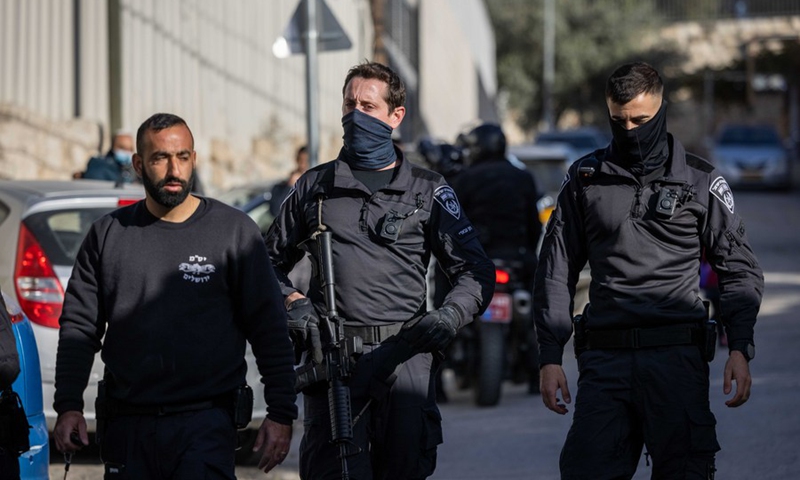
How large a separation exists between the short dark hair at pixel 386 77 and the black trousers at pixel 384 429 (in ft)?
2.97

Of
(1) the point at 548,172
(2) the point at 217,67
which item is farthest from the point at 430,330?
(2) the point at 217,67

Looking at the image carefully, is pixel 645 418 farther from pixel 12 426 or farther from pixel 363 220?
pixel 12 426

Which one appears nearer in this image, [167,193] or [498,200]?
[167,193]

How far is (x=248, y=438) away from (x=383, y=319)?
355 centimetres

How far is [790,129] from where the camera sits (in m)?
68.9

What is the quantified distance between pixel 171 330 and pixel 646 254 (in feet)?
5.38

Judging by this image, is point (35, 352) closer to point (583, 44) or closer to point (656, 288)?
point (656, 288)

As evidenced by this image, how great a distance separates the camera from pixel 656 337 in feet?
→ 16.3

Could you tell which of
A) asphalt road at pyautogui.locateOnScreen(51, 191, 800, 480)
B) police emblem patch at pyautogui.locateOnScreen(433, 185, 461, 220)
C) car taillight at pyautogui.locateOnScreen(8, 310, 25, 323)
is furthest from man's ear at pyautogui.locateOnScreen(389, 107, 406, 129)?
asphalt road at pyautogui.locateOnScreen(51, 191, 800, 480)

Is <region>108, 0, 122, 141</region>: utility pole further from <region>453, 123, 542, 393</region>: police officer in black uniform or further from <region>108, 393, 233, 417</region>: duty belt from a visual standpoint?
<region>108, 393, 233, 417</region>: duty belt

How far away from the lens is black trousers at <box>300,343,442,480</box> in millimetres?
4949

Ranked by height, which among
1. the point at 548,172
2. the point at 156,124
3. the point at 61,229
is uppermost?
the point at 156,124

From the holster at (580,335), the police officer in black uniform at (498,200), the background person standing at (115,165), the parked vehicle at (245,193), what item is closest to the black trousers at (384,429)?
the holster at (580,335)

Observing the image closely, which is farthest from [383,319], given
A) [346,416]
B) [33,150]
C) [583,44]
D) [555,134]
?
[583,44]
